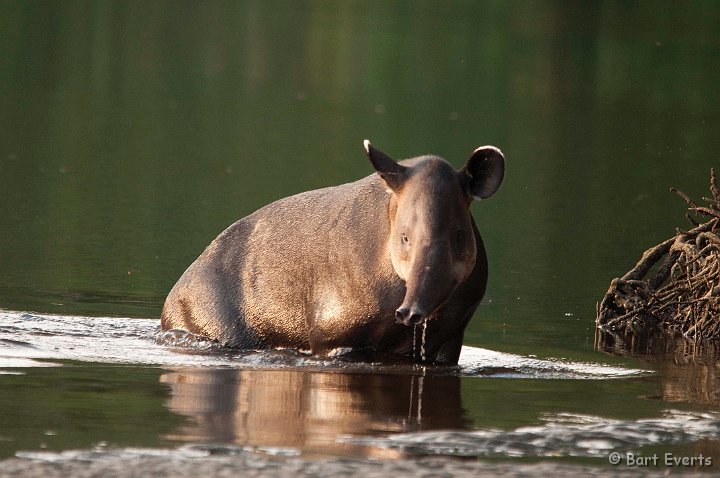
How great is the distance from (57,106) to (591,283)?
2542 centimetres

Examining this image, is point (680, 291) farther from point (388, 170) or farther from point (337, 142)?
point (337, 142)

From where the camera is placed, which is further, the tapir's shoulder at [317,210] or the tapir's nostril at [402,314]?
the tapir's shoulder at [317,210]

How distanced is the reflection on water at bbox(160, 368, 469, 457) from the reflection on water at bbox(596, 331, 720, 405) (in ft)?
4.85

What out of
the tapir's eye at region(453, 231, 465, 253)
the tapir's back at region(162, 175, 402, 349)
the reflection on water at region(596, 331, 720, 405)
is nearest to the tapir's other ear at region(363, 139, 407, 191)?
the tapir's back at region(162, 175, 402, 349)

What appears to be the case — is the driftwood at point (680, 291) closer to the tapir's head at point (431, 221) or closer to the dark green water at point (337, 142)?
the dark green water at point (337, 142)

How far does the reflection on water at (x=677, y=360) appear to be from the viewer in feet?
35.8

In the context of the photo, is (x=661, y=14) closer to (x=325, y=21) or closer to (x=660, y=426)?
(x=325, y=21)

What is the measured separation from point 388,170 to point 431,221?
595 millimetres

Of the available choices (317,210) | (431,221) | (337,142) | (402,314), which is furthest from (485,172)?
(337,142)

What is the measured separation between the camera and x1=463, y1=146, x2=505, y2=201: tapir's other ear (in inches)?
445

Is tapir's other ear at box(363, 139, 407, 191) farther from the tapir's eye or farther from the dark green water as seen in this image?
the dark green water

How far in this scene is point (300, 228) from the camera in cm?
1244

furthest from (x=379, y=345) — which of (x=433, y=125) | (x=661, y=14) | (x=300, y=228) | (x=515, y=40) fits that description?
(x=661, y=14)

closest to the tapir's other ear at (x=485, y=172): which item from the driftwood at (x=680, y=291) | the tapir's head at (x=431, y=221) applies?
the tapir's head at (x=431, y=221)
